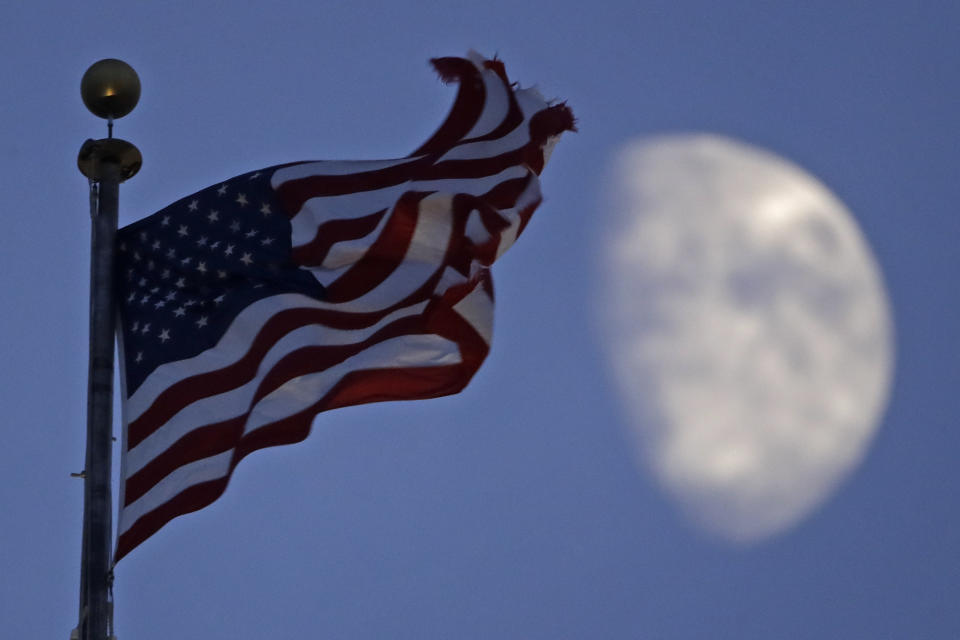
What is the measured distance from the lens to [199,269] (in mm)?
14641

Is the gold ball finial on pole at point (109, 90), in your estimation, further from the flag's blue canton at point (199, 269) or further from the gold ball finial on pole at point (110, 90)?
the flag's blue canton at point (199, 269)

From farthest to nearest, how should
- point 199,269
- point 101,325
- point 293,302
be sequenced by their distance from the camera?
point 293,302 → point 199,269 → point 101,325

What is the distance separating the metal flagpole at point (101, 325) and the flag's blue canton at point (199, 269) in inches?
11.6

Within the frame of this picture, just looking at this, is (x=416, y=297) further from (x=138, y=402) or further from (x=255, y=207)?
(x=138, y=402)

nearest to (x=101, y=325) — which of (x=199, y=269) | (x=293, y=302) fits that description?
(x=199, y=269)

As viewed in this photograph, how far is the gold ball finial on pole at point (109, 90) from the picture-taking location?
14680 millimetres

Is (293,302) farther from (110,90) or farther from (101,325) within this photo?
(110,90)

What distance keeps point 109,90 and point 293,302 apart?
2171mm

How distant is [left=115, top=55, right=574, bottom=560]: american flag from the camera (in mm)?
13945

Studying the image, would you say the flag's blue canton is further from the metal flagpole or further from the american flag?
the metal flagpole

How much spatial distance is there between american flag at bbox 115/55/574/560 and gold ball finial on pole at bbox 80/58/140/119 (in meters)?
0.89

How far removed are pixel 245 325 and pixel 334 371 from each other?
78cm

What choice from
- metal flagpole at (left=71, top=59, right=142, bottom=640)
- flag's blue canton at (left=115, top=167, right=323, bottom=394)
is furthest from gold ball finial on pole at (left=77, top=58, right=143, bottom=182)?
flag's blue canton at (left=115, top=167, right=323, bottom=394)

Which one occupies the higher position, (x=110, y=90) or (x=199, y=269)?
(x=110, y=90)
